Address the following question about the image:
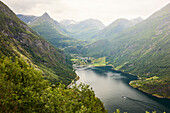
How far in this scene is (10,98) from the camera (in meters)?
35.0

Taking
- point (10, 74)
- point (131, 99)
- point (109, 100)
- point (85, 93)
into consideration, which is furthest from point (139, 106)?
point (10, 74)

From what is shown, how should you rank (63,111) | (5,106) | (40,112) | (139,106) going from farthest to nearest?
1. (139,106)
2. (63,111)
3. (40,112)
4. (5,106)

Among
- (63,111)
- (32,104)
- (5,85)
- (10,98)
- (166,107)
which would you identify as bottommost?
(166,107)

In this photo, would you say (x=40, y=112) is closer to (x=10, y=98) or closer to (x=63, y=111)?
(x=63, y=111)

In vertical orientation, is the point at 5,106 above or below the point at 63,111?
above

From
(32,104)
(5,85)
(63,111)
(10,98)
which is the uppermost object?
(5,85)

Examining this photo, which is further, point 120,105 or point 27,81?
point 120,105

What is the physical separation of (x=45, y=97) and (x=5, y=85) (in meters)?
14.3

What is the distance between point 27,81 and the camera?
51844 millimetres

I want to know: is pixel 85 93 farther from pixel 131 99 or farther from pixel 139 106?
pixel 131 99

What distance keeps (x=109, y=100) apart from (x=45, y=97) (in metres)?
148

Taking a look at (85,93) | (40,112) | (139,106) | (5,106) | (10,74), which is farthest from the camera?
(139,106)

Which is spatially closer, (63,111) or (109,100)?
(63,111)

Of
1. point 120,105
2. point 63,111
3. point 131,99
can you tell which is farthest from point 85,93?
point 131,99
